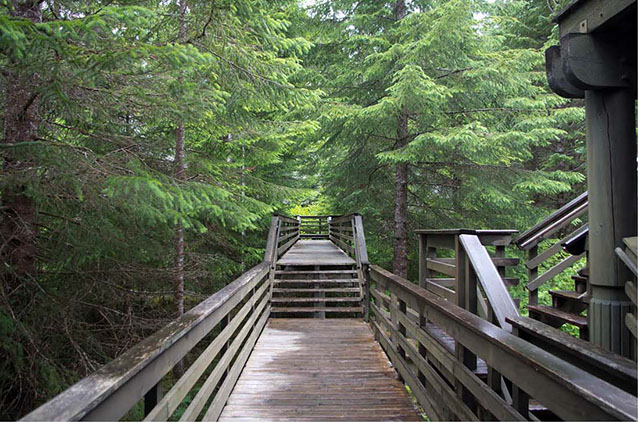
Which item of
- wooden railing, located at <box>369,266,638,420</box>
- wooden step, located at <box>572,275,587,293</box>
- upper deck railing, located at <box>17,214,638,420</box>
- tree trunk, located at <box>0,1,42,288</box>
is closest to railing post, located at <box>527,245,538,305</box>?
wooden step, located at <box>572,275,587,293</box>

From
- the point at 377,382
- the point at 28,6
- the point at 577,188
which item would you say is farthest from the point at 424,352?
the point at 577,188

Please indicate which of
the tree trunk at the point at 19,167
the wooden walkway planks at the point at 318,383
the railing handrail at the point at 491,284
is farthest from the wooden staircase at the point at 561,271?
the tree trunk at the point at 19,167

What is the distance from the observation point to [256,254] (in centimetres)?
1020

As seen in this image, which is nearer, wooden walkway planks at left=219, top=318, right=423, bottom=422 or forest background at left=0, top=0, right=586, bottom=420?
wooden walkway planks at left=219, top=318, right=423, bottom=422

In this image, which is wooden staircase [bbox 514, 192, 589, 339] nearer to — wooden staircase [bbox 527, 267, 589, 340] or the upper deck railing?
wooden staircase [bbox 527, 267, 589, 340]

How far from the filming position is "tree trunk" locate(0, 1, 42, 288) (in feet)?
12.0

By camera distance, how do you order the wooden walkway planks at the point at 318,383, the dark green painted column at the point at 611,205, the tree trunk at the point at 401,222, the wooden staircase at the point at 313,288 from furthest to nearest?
the tree trunk at the point at 401,222, the wooden staircase at the point at 313,288, the wooden walkway planks at the point at 318,383, the dark green painted column at the point at 611,205

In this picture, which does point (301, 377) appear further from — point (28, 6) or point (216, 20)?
point (28, 6)

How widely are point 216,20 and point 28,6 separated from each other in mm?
1853

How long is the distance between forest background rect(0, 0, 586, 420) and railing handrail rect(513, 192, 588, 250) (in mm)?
2704

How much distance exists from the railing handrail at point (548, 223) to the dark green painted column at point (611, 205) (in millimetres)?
1436

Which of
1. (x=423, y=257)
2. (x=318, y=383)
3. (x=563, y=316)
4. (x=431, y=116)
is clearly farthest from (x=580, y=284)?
(x=431, y=116)

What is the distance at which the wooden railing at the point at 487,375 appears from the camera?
4.17 feet

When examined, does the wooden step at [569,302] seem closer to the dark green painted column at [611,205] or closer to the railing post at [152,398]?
the dark green painted column at [611,205]
